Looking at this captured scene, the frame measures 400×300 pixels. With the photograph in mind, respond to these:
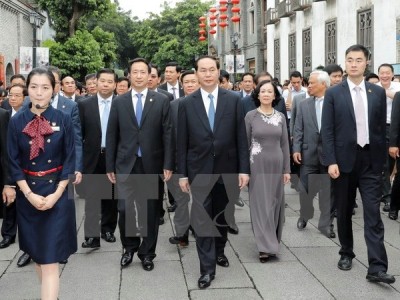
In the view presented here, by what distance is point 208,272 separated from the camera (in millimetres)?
4660

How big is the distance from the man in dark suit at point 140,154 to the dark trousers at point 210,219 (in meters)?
0.41

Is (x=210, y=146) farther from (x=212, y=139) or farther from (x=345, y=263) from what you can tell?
(x=345, y=263)

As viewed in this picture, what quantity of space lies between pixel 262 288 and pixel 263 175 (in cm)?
126

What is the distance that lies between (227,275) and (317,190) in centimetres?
229

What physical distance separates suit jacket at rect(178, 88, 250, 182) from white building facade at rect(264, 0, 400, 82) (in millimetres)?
9413

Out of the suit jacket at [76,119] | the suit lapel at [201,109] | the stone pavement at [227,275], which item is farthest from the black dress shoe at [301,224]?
the suit jacket at [76,119]

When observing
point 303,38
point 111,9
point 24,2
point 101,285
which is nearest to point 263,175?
point 101,285

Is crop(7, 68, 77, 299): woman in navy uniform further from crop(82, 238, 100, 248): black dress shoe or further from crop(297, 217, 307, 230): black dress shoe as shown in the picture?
crop(297, 217, 307, 230): black dress shoe

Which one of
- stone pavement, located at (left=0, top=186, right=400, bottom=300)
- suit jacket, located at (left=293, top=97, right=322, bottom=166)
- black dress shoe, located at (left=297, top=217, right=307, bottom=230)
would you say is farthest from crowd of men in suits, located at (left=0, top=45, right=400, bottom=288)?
black dress shoe, located at (left=297, top=217, right=307, bottom=230)

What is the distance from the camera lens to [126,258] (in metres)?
5.16

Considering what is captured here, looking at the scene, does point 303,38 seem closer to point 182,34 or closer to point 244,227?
point 244,227

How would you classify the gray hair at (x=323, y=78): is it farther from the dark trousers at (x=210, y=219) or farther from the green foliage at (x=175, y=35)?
the green foliage at (x=175, y=35)

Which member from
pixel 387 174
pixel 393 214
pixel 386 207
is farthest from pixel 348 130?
pixel 387 174

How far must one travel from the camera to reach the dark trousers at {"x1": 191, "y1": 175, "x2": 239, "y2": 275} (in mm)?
4731
